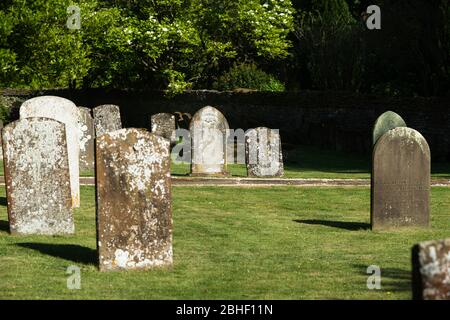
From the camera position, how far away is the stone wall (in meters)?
29.2

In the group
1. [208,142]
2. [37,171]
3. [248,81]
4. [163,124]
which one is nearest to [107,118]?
[163,124]

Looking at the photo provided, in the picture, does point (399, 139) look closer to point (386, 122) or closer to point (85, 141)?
point (386, 122)

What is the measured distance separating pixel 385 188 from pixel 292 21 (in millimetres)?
28636

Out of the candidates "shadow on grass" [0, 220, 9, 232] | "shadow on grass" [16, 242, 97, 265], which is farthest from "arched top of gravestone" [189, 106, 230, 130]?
"shadow on grass" [16, 242, 97, 265]

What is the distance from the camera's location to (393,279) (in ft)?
36.6

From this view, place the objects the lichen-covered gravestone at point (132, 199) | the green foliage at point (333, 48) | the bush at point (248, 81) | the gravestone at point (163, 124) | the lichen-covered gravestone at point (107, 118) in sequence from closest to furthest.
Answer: the lichen-covered gravestone at point (132, 199)
the lichen-covered gravestone at point (107, 118)
the gravestone at point (163, 124)
the green foliage at point (333, 48)
the bush at point (248, 81)

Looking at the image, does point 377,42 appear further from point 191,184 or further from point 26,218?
point 26,218

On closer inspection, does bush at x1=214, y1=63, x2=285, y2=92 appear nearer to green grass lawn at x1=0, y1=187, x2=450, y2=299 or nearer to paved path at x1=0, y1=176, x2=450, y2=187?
paved path at x1=0, y1=176, x2=450, y2=187

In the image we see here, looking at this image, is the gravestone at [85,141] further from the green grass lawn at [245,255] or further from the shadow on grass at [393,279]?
the shadow on grass at [393,279]

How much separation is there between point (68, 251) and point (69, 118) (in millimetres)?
4921

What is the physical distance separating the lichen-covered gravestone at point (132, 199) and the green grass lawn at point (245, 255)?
0.24m

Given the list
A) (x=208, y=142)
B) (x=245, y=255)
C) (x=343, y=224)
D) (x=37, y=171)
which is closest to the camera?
(x=245, y=255)

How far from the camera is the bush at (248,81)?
40.3m

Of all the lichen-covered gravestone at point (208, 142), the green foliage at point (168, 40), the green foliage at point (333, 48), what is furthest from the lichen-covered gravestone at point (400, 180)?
the green foliage at point (333, 48)
